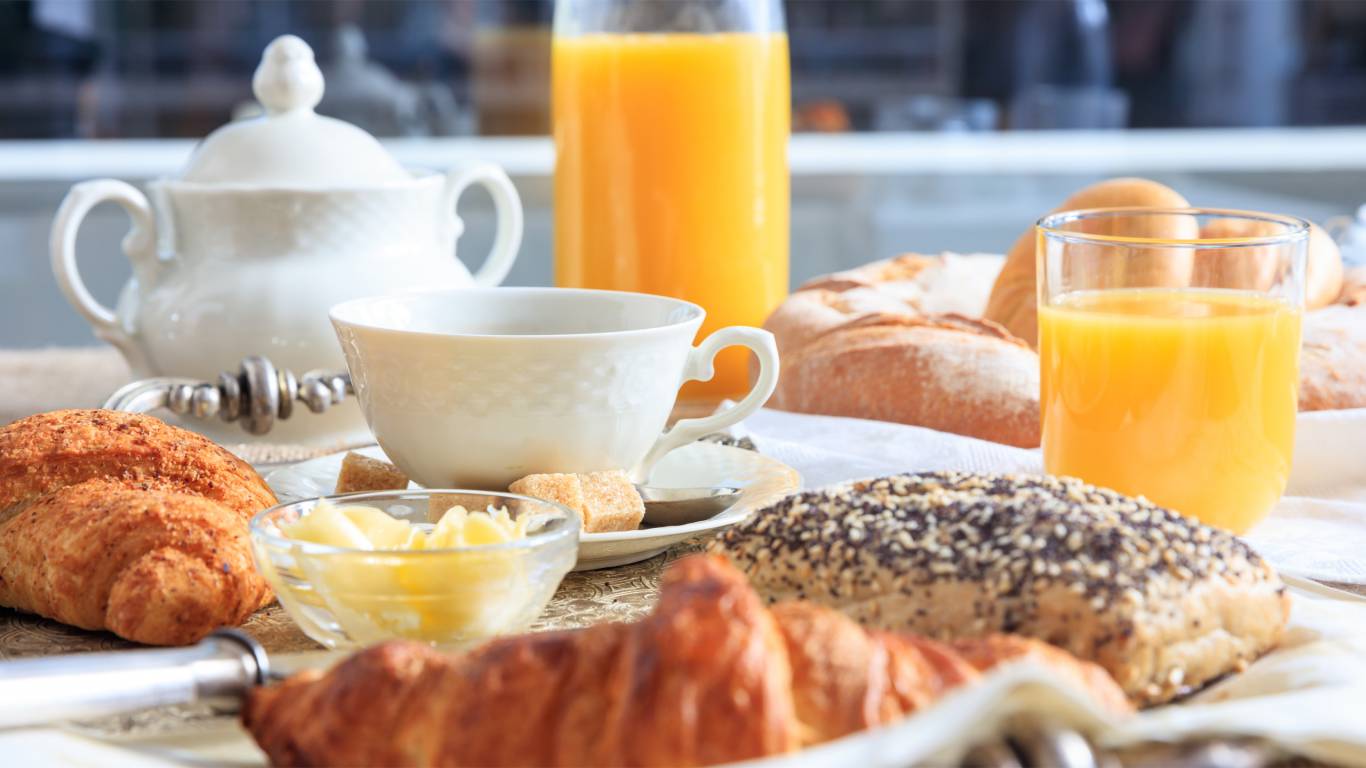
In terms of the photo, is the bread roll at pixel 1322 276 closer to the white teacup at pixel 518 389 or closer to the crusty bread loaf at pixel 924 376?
the crusty bread loaf at pixel 924 376

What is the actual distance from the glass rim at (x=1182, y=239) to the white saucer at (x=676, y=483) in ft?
0.82

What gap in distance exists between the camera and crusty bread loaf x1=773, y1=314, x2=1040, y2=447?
1238 mm

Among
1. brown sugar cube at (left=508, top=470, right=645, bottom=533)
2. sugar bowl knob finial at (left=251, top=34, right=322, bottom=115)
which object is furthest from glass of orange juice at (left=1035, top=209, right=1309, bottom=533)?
sugar bowl knob finial at (left=251, top=34, right=322, bottom=115)

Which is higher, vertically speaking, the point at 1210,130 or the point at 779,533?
the point at 1210,130

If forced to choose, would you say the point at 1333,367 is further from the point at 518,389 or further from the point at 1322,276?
the point at 518,389

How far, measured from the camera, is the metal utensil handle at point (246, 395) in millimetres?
1105

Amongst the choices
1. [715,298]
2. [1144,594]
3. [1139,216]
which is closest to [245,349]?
[715,298]

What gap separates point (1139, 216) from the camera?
3.49ft

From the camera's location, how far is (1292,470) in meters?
1.13

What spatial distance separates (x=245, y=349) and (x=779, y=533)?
66 cm

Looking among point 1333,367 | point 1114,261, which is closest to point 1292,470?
point 1333,367

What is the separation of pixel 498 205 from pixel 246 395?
38cm

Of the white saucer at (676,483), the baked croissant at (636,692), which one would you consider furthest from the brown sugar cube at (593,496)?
the baked croissant at (636,692)

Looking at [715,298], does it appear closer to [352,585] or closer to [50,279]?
[352,585]
